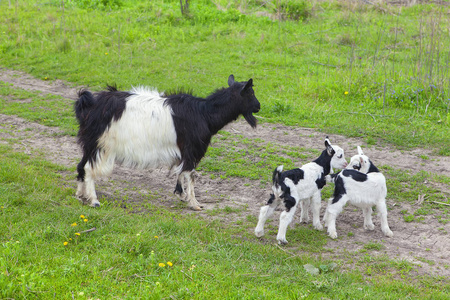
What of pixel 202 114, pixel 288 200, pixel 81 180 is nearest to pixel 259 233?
pixel 288 200

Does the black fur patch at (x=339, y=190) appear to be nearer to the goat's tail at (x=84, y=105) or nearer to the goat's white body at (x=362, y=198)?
the goat's white body at (x=362, y=198)

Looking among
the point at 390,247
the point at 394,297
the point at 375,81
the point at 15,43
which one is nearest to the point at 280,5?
the point at 375,81

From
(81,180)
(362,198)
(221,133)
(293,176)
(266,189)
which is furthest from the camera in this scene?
(221,133)

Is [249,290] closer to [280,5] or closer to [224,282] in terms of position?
[224,282]

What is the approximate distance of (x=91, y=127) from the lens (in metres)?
6.48

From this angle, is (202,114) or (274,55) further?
(274,55)

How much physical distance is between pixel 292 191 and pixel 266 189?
61.6 inches

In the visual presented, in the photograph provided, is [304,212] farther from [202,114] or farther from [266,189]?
[202,114]

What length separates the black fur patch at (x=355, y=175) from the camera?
604cm

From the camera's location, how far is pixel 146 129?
21.5 feet

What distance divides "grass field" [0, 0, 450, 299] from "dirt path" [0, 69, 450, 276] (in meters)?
0.09

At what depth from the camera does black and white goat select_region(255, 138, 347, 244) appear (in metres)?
5.73

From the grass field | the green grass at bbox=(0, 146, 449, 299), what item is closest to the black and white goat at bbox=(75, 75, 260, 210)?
the grass field

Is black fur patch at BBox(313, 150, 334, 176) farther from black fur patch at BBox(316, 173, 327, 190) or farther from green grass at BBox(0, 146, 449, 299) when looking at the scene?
green grass at BBox(0, 146, 449, 299)
